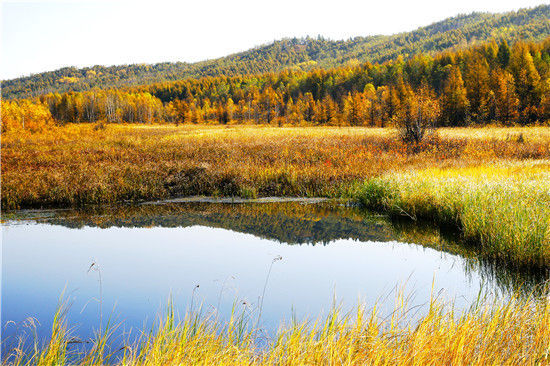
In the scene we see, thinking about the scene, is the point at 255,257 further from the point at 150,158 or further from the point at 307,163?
the point at 150,158

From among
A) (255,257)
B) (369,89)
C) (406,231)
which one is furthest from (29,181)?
(369,89)

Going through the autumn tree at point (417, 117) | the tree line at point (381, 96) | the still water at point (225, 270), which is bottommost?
the still water at point (225, 270)

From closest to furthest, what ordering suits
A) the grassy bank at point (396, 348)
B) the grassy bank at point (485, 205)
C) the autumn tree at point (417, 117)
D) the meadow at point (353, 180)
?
the grassy bank at point (396, 348) → the grassy bank at point (485, 205) → the meadow at point (353, 180) → the autumn tree at point (417, 117)

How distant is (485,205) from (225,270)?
16.5 feet

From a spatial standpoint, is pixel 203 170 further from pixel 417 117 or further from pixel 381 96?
pixel 381 96

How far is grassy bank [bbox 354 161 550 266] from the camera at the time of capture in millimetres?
5777

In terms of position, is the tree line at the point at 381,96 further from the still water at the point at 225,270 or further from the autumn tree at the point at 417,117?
the still water at the point at 225,270

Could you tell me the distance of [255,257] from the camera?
6.80 meters

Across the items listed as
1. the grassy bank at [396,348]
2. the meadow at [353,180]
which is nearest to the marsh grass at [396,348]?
the grassy bank at [396,348]

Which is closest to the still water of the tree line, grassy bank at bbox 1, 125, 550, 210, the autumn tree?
grassy bank at bbox 1, 125, 550, 210

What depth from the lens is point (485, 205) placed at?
725cm

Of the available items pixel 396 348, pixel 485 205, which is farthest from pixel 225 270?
pixel 485 205

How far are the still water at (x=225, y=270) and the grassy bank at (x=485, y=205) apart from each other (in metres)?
0.37

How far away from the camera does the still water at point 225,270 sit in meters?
4.68
